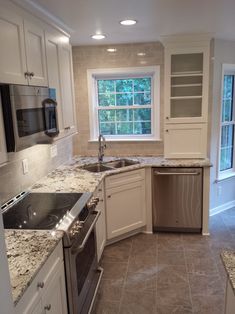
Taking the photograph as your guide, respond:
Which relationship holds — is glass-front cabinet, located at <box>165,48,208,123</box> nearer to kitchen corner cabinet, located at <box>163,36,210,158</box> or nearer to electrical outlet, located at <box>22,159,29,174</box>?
kitchen corner cabinet, located at <box>163,36,210,158</box>

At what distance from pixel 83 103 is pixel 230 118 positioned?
2155 mm

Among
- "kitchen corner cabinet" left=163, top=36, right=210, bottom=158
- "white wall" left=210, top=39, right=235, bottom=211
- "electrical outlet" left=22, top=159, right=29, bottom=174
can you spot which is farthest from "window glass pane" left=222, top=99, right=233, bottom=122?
"electrical outlet" left=22, top=159, right=29, bottom=174

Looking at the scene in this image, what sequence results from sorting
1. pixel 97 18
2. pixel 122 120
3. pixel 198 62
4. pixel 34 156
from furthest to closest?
1. pixel 122 120
2. pixel 198 62
3. pixel 34 156
4. pixel 97 18

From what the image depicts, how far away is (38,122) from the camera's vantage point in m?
2.00

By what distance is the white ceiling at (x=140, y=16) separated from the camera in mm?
2129

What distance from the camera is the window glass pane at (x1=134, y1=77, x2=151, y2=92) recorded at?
3885 millimetres

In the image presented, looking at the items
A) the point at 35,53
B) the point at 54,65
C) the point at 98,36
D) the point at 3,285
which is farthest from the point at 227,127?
the point at 3,285

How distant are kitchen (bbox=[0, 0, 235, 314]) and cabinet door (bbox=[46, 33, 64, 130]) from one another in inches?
0.7

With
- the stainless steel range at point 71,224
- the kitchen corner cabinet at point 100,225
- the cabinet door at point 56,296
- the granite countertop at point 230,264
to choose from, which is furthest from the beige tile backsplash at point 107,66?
the granite countertop at point 230,264

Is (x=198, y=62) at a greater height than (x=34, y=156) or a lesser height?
greater

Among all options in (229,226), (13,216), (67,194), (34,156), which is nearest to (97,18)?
(34,156)

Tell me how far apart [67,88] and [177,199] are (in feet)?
5.84

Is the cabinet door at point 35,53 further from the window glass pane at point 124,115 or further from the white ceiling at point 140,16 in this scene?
the window glass pane at point 124,115

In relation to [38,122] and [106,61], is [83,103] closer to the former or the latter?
[106,61]
